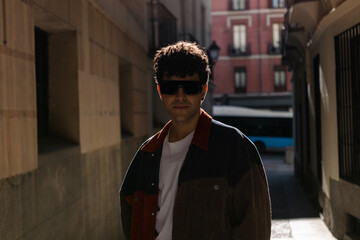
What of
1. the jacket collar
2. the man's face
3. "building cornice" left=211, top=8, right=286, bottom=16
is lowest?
the jacket collar

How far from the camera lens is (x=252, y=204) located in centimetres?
225

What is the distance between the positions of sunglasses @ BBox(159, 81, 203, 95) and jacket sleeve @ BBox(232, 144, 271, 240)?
0.42 m

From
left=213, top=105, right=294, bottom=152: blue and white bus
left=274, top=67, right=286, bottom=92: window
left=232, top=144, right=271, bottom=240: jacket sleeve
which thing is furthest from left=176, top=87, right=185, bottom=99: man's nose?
left=274, top=67, right=286, bottom=92: window

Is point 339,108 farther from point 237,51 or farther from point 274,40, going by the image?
point 274,40

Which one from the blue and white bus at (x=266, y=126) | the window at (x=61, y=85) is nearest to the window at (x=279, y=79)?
the blue and white bus at (x=266, y=126)

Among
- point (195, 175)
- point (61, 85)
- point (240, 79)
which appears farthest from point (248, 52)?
point (195, 175)

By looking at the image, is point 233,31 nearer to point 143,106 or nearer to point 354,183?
point 143,106

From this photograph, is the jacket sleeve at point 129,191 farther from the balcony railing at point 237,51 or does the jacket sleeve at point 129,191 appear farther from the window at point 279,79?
the balcony railing at point 237,51

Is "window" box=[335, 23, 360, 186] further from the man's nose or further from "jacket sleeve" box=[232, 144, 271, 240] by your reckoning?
the man's nose

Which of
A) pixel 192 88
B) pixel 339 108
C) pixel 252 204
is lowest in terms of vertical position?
pixel 252 204

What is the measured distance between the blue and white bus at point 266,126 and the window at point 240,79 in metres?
5.75

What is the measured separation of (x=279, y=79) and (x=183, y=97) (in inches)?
1348

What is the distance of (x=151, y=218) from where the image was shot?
2445mm

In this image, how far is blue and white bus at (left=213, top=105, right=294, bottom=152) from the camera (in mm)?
29484
